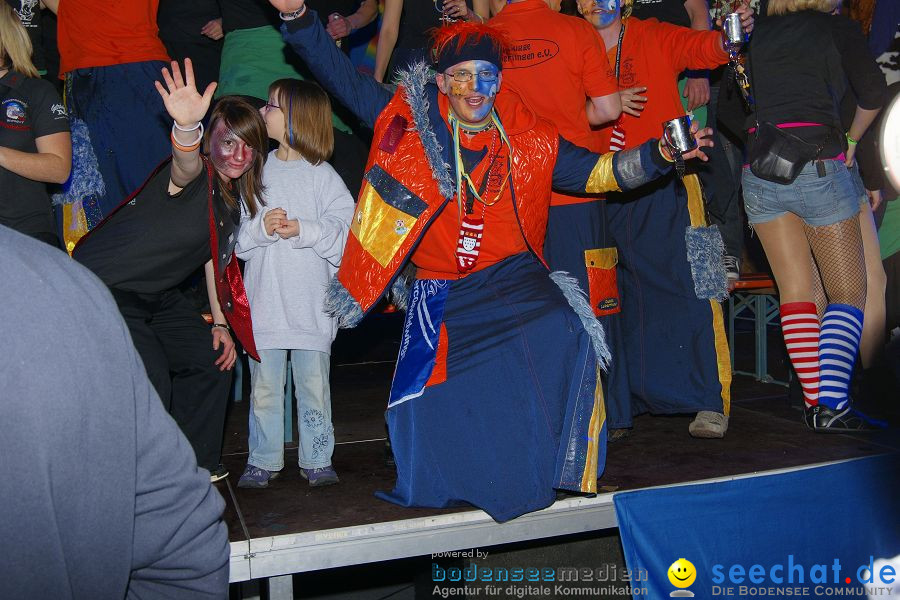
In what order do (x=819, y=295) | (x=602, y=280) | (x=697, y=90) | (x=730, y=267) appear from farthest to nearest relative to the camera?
(x=697, y=90) < (x=730, y=267) < (x=819, y=295) < (x=602, y=280)

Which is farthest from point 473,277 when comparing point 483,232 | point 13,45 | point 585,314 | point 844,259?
point 13,45

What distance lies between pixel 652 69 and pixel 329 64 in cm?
155

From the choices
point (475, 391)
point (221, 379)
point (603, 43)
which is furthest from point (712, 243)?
point (221, 379)

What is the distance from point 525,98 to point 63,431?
2.89 metres

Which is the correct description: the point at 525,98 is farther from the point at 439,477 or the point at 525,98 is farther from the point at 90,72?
the point at 90,72

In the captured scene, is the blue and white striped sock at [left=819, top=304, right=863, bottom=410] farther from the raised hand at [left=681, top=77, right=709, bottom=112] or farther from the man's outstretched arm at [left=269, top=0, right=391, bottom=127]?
the man's outstretched arm at [left=269, top=0, right=391, bottom=127]

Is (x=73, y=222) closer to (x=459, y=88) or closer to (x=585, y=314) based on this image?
(x=459, y=88)

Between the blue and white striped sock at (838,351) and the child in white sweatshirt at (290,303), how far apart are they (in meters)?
2.23

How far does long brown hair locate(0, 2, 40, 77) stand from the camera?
3.13 meters

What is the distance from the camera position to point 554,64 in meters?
3.44

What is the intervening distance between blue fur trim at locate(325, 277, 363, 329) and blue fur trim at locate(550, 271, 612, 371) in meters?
0.76

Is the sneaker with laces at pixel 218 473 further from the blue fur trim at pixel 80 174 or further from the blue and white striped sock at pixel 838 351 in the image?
the blue and white striped sock at pixel 838 351

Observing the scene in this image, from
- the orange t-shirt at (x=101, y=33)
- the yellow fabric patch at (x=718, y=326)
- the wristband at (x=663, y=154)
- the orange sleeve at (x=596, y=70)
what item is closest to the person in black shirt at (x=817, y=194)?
the yellow fabric patch at (x=718, y=326)

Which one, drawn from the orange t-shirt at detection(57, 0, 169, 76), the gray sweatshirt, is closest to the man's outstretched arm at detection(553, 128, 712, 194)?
the gray sweatshirt
